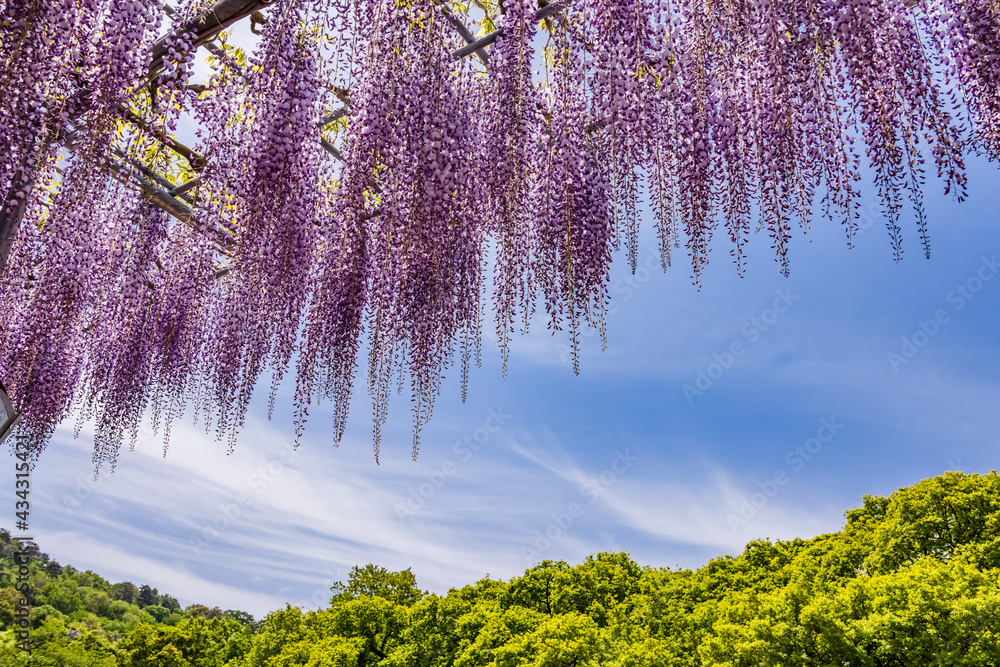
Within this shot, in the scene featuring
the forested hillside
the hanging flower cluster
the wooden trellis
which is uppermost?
the wooden trellis

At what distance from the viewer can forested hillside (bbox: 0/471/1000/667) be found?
1155cm

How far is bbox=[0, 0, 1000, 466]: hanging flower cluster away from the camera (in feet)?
15.4

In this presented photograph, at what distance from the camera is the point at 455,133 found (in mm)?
5703

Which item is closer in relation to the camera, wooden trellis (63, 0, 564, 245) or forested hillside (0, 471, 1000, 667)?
wooden trellis (63, 0, 564, 245)

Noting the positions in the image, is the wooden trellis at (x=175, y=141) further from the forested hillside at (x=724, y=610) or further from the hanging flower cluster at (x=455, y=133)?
the forested hillside at (x=724, y=610)

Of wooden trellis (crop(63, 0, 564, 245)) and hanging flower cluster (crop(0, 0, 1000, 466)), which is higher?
wooden trellis (crop(63, 0, 564, 245))

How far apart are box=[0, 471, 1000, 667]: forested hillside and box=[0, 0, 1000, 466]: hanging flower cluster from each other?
16.9 feet

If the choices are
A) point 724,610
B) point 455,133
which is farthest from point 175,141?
point 724,610

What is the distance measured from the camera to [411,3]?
5559 mm

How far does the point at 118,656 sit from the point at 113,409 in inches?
911

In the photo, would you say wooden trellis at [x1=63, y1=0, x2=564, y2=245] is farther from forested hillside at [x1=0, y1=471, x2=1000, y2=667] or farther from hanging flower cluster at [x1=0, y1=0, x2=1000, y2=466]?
forested hillside at [x1=0, y1=471, x2=1000, y2=667]

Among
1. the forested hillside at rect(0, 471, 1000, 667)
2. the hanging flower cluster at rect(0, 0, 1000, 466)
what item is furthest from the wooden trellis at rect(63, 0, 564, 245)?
the forested hillside at rect(0, 471, 1000, 667)

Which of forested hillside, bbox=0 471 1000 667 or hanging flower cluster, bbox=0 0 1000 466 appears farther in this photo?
forested hillside, bbox=0 471 1000 667

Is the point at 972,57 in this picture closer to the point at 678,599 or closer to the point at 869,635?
the point at 869,635
